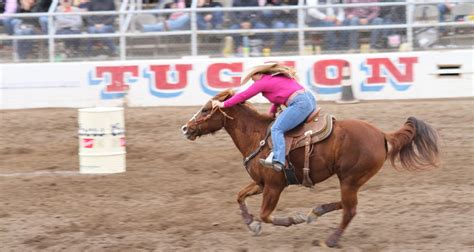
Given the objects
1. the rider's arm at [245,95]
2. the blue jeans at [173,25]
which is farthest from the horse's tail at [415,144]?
the blue jeans at [173,25]

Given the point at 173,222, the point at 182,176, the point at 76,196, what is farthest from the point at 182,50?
the point at 173,222

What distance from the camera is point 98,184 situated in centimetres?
1004

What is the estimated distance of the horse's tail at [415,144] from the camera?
7668 millimetres

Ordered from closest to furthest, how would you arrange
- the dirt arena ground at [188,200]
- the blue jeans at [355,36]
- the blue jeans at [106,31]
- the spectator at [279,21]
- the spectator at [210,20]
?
the dirt arena ground at [188,200]
the blue jeans at [355,36]
the spectator at [279,21]
the spectator at [210,20]
the blue jeans at [106,31]

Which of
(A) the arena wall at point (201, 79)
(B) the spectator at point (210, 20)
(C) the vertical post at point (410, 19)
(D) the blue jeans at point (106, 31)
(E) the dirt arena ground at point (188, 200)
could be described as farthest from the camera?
(D) the blue jeans at point (106, 31)

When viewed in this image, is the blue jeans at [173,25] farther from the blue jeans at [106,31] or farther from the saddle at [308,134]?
the saddle at [308,134]

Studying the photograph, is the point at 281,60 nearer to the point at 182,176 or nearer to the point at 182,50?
the point at 182,50

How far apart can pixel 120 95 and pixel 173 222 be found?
7.21 metres

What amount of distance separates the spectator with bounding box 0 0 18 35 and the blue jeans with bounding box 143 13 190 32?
8.42 feet

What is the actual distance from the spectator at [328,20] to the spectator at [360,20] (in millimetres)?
143

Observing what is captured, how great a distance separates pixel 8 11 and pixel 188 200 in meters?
9.07

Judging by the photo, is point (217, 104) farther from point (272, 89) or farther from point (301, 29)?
point (301, 29)

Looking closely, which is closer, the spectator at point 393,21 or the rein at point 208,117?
the rein at point 208,117

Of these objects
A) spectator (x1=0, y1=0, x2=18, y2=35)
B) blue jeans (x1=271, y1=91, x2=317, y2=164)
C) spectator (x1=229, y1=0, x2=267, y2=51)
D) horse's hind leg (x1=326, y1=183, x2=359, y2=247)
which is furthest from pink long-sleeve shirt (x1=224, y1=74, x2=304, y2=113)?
spectator (x1=0, y1=0, x2=18, y2=35)
